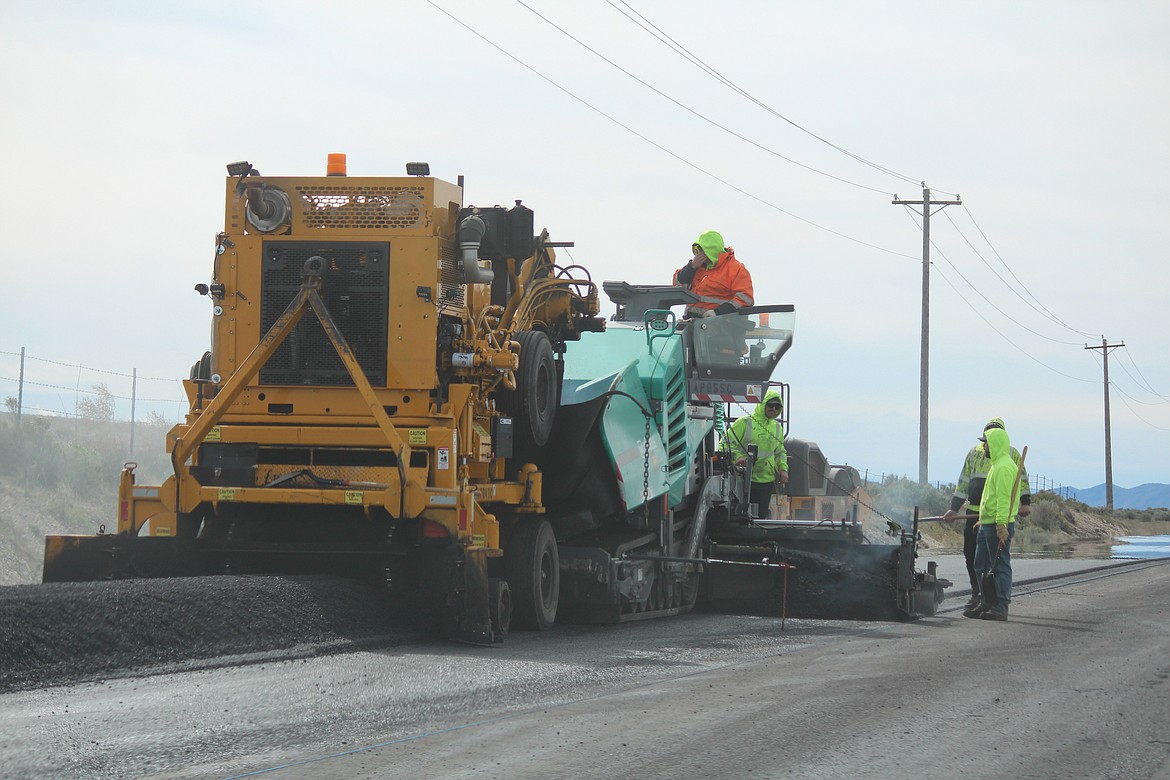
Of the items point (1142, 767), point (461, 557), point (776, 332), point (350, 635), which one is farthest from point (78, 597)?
point (776, 332)

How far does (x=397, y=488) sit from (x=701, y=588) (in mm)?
5543

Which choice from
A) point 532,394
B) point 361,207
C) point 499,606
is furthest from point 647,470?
point 361,207

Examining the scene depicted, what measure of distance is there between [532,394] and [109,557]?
3.21 m

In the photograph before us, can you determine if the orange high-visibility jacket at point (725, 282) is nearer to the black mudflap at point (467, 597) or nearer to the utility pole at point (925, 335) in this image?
the black mudflap at point (467, 597)

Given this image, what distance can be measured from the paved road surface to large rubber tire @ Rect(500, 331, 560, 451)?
1.59 m

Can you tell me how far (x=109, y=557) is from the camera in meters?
9.30

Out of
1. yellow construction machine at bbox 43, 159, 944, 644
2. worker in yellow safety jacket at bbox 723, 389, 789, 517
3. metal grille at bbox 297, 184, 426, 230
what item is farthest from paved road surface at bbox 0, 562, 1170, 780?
worker in yellow safety jacket at bbox 723, 389, 789, 517

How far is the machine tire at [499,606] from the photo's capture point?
9.59m

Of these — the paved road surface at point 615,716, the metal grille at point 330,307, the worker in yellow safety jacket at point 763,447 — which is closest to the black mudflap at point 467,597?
the paved road surface at point 615,716

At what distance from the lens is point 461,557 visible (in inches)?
358

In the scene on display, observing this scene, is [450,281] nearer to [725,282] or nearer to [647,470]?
[647,470]

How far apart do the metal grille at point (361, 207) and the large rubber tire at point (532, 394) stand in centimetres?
141

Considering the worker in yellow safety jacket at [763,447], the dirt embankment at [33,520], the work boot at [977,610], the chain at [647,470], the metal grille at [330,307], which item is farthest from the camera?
the dirt embankment at [33,520]

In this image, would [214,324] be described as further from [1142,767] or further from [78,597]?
[1142,767]
